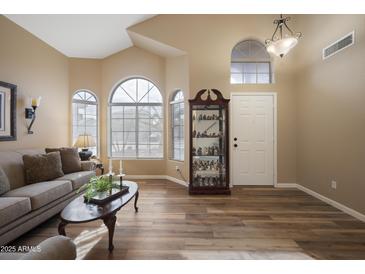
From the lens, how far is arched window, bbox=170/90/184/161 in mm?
5086

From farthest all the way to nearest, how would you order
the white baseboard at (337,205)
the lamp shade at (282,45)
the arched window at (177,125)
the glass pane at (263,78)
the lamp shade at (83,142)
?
the arched window at (177,125)
the glass pane at (263,78)
the lamp shade at (83,142)
the lamp shade at (282,45)
the white baseboard at (337,205)

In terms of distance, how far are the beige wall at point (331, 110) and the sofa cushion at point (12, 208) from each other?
4.27m

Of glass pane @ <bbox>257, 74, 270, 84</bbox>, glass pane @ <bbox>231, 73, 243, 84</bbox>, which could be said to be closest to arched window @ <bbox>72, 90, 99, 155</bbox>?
glass pane @ <bbox>231, 73, 243, 84</bbox>

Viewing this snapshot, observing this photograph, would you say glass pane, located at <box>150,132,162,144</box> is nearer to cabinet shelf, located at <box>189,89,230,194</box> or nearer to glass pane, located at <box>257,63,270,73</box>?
cabinet shelf, located at <box>189,89,230,194</box>

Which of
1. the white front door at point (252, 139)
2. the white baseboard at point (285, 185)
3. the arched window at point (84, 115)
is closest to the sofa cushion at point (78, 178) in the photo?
the arched window at point (84, 115)

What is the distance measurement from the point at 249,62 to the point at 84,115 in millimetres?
4198

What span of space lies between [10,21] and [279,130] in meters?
5.35

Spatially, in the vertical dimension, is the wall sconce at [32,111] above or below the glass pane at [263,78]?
below

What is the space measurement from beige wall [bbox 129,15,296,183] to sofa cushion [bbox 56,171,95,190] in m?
2.62

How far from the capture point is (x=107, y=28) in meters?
4.36

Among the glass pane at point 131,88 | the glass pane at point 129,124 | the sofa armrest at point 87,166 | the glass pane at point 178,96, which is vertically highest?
the glass pane at point 131,88

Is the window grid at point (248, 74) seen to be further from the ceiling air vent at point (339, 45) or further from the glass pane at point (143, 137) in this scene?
the glass pane at point (143, 137)

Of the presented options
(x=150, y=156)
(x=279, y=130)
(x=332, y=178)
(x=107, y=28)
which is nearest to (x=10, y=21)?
(x=107, y=28)

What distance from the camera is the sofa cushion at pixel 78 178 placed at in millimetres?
3321
